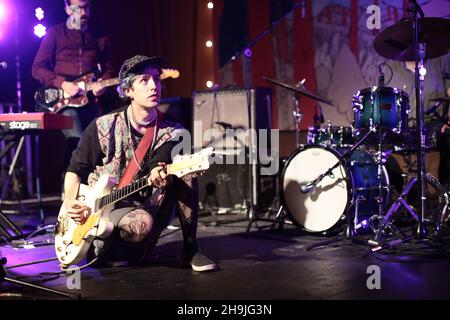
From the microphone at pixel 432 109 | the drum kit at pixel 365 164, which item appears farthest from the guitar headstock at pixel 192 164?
Result: the microphone at pixel 432 109

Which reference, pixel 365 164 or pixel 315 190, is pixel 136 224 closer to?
pixel 315 190

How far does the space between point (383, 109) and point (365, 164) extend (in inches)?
24.4

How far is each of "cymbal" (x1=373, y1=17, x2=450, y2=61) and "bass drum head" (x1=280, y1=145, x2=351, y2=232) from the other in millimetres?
973

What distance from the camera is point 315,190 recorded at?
5.08 meters

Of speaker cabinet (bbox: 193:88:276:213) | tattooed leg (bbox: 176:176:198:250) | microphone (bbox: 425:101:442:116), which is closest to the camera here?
tattooed leg (bbox: 176:176:198:250)

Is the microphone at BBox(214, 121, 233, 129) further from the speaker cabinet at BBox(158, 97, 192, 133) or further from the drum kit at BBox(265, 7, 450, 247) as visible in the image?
the drum kit at BBox(265, 7, 450, 247)

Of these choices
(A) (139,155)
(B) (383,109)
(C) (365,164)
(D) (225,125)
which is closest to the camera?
(A) (139,155)

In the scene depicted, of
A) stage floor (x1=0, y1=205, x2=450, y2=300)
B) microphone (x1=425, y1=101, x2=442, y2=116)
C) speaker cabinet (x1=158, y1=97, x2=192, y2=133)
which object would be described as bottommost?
stage floor (x1=0, y1=205, x2=450, y2=300)

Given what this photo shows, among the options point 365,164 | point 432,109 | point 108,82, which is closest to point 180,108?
point 108,82

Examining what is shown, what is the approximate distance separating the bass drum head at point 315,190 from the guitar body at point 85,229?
2.06 m

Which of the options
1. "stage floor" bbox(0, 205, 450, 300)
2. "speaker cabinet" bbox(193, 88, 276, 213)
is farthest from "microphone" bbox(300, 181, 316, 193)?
"speaker cabinet" bbox(193, 88, 276, 213)

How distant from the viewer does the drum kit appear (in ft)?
14.4

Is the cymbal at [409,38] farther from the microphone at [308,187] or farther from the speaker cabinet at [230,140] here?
the speaker cabinet at [230,140]

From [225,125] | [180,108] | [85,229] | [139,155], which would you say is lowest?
[85,229]
